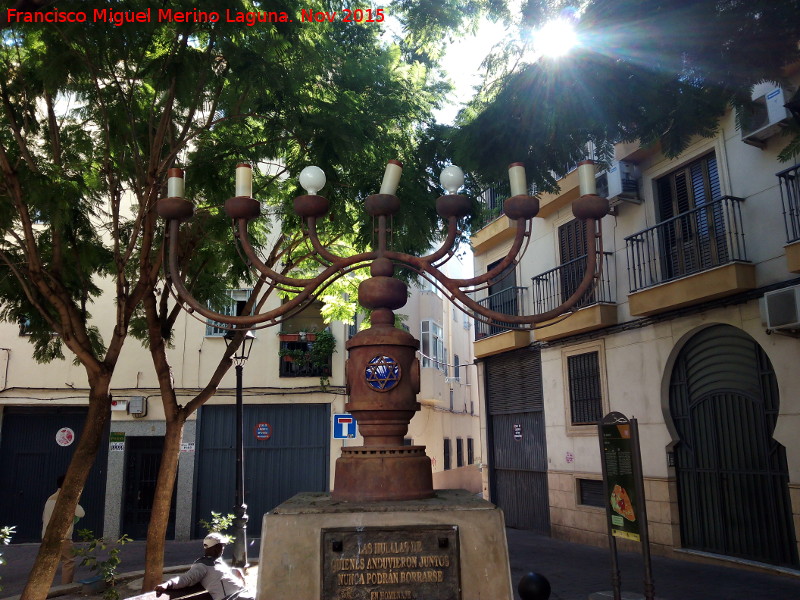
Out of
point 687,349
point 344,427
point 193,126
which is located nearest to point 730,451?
point 687,349

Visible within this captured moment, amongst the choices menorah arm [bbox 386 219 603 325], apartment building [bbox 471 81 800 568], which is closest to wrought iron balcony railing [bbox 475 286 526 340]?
apartment building [bbox 471 81 800 568]

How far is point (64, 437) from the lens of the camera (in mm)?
17531

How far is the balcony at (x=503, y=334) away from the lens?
15805mm

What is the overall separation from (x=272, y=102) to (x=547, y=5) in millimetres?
3149

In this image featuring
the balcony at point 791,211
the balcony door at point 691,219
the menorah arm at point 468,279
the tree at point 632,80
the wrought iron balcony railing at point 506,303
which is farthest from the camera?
the wrought iron balcony railing at point 506,303

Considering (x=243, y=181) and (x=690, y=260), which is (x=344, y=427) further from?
(x=243, y=181)

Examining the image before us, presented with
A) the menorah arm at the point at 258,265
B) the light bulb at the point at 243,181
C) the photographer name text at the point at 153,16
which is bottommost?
the menorah arm at the point at 258,265

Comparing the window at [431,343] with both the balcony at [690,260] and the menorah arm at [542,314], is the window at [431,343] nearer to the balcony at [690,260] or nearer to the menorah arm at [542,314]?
the balcony at [690,260]

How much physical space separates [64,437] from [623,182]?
15.2m

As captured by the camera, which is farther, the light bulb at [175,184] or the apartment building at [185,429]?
the apartment building at [185,429]

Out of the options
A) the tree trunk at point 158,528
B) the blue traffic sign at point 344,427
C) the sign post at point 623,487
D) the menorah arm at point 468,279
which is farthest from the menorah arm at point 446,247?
the blue traffic sign at point 344,427

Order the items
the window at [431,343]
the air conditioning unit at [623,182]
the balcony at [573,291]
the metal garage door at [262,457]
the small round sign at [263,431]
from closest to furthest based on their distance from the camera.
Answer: the air conditioning unit at [623,182], the balcony at [573,291], the metal garage door at [262,457], the small round sign at [263,431], the window at [431,343]

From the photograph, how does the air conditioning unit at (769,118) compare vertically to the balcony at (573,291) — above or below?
above

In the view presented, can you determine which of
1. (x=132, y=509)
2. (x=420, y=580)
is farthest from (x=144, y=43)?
(x=132, y=509)
